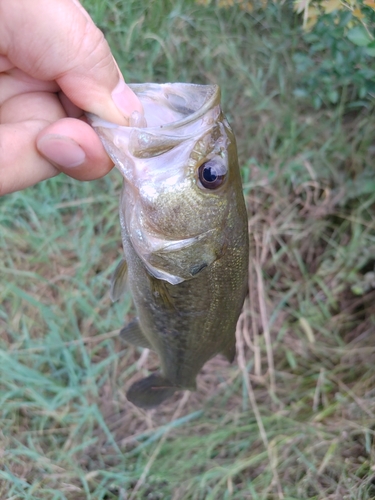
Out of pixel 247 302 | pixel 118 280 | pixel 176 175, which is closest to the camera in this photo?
pixel 176 175

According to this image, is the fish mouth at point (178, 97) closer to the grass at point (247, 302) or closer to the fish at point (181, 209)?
the fish at point (181, 209)

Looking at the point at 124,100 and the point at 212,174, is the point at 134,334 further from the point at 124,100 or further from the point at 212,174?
A: the point at 124,100

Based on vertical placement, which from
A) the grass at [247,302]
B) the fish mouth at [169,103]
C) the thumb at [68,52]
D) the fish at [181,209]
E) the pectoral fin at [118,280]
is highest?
the thumb at [68,52]

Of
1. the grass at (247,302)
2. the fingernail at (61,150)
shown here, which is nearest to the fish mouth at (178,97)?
the fingernail at (61,150)

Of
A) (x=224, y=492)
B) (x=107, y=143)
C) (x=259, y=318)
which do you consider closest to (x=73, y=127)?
(x=107, y=143)

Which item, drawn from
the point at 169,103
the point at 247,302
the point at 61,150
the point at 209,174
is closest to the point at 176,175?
the point at 209,174
